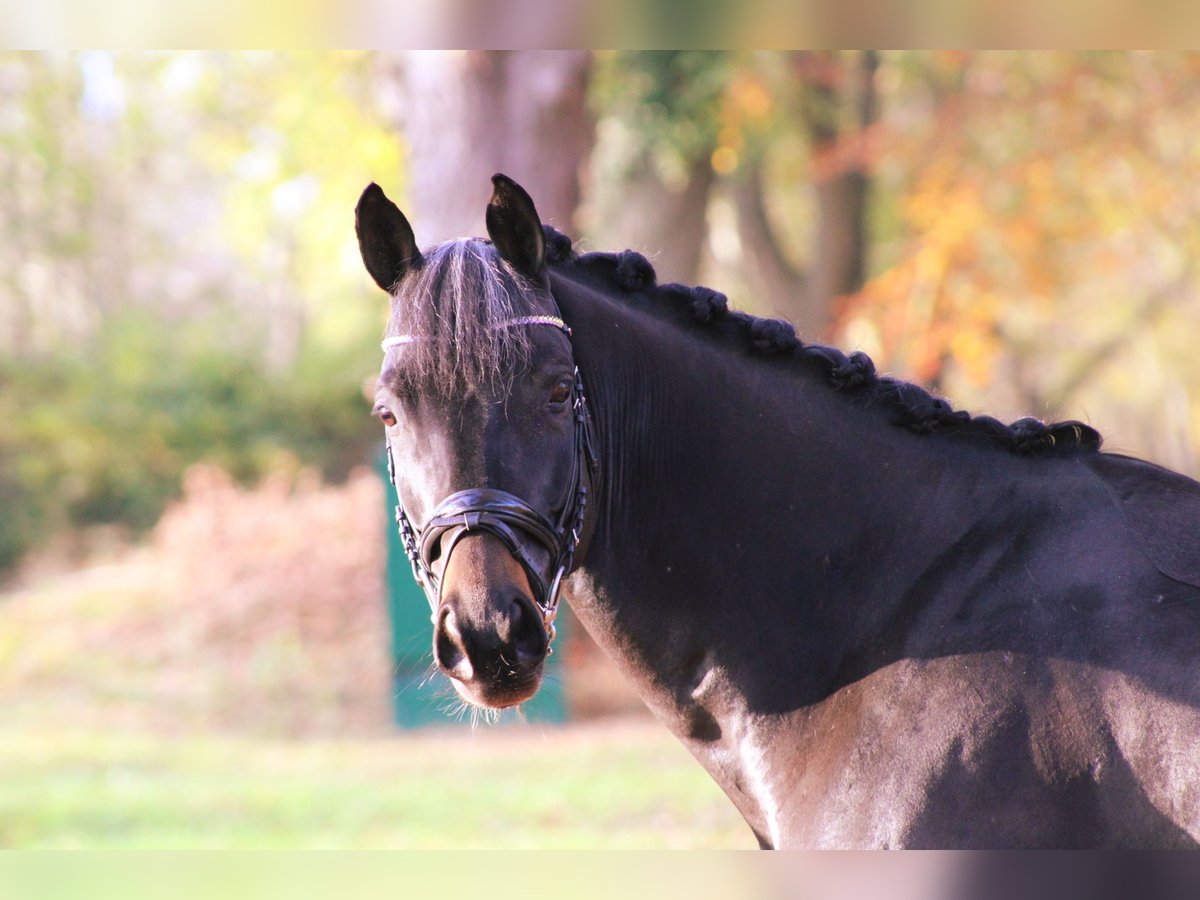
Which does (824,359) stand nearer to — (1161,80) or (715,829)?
(715,829)

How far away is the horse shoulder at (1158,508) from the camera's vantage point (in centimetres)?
262

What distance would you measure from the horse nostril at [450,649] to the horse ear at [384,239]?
2.87ft

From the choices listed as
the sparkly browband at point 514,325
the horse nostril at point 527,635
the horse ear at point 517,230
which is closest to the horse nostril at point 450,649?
the horse nostril at point 527,635

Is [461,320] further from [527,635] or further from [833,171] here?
[833,171]

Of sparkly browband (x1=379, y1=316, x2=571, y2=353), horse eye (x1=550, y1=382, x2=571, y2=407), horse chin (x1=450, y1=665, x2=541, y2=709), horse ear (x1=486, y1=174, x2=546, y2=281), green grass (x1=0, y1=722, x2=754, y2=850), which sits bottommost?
green grass (x1=0, y1=722, x2=754, y2=850)

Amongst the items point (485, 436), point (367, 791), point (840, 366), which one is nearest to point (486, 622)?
point (485, 436)

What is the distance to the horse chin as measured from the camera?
2506 millimetres

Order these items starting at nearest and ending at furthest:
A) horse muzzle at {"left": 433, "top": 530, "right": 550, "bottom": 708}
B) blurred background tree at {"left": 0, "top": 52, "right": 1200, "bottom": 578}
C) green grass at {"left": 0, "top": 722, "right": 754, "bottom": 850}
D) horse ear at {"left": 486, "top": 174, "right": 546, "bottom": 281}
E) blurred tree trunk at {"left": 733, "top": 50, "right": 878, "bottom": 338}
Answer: horse muzzle at {"left": 433, "top": 530, "right": 550, "bottom": 708}
horse ear at {"left": 486, "top": 174, "right": 546, "bottom": 281}
green grass at {"left": 0, "top": 722, "right": 754, "bottom": 850}
blurred background tree at {"left": 0, "top": 52, "right": 1200, "bottom": 578}
blurred tree trunk at {"left": 733, "top": 50, "right": 878, "bottom": 338}

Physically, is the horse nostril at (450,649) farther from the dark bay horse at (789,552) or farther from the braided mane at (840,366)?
the braided mane at (840,366)

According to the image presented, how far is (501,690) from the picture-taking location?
252 cm

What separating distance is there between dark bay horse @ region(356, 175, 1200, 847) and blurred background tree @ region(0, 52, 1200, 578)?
691 cm

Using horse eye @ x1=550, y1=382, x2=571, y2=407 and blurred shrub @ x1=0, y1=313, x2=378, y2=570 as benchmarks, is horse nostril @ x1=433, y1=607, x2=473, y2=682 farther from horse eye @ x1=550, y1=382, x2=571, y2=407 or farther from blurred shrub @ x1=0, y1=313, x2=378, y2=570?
blurred shrub @ x1=0, y1=313, x2=378, y2=570

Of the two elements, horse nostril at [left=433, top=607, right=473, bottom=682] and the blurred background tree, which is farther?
the blurred background tree

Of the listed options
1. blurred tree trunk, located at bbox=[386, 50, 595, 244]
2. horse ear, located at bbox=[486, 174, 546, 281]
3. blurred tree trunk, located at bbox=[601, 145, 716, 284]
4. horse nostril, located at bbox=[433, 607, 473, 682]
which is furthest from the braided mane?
blurred tree trunk, located at bbox=[601, 145, 716, 284]
